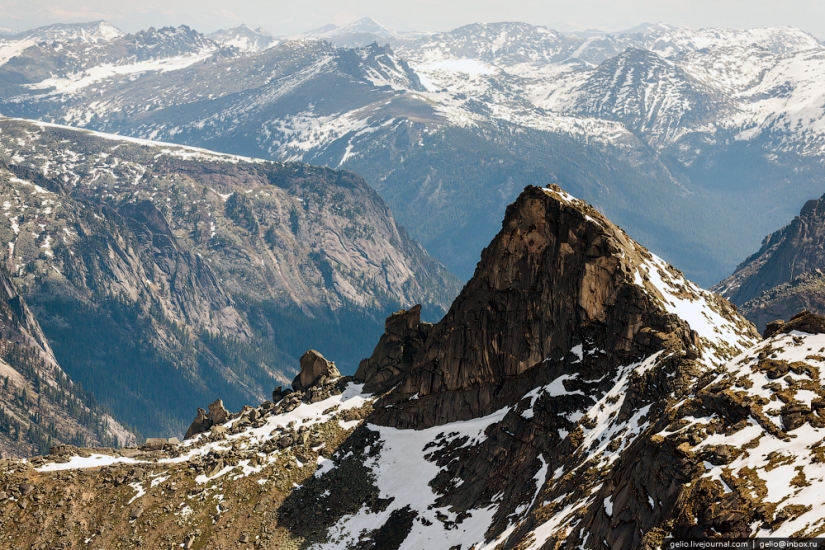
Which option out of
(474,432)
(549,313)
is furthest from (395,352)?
(549,313)

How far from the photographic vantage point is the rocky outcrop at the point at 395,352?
188 metres

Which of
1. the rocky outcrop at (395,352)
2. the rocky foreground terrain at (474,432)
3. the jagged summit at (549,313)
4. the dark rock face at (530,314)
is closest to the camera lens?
the rocky foreground terrain at (474,432)

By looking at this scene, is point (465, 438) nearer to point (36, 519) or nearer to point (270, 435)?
point (270, 435)

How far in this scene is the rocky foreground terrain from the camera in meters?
122

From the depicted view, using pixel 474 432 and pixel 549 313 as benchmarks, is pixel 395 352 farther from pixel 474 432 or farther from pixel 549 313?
pixel 549 313

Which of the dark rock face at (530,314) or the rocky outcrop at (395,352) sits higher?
the dark rock face at (530,314)

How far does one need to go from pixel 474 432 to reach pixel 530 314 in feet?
72.0

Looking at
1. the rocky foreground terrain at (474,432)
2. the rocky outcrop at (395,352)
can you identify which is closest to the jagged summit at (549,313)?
the rocky foreground terrain at (474,432)

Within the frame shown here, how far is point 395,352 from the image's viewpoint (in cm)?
19138

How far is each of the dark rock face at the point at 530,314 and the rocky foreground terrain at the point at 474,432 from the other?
28 centimetres

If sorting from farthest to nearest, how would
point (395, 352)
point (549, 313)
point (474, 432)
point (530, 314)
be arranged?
point (395, 352) < point (530, 314) < point (474, 432) < point (549, 313)

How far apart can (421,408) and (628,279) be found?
46188mm

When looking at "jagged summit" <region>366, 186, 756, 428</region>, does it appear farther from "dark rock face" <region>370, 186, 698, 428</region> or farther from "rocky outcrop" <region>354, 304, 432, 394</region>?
"rocky outcrop" <region>354, 304, 432, 394</region>

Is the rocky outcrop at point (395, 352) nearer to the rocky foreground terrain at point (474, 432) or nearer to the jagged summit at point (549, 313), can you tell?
the rocky foreground terrain at point (474, 432)
